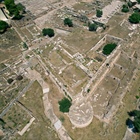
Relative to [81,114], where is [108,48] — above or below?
above

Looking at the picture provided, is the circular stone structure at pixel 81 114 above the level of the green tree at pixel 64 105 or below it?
below

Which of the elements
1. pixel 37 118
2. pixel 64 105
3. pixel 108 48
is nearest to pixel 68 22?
pixel 108 48

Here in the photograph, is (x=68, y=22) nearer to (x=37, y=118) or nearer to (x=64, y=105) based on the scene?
(x=64, y=105)

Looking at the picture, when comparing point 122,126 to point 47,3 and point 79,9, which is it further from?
point 47,3

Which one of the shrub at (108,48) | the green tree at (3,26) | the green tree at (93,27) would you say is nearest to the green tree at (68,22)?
the green tree at (93,27)

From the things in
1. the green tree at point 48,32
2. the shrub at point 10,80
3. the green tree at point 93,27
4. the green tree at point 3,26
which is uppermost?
the green tree at point 3,26

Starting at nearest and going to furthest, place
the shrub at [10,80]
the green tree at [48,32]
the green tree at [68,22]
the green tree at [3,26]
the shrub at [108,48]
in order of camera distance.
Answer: the shrub at [10,80]
the shrub at [108,48]
the green tree at [48,32]
the green tree at [3,26]
the green tree at [68,22]

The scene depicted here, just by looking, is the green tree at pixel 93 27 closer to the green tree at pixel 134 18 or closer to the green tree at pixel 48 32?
the green tree at pixel 48 32

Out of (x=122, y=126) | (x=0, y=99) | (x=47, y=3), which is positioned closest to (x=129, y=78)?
(x=122, y=126)

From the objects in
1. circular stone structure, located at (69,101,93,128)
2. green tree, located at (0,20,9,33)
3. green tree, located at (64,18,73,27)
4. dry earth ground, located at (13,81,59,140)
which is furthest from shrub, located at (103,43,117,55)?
green tree, located at (0,20,9,33)
